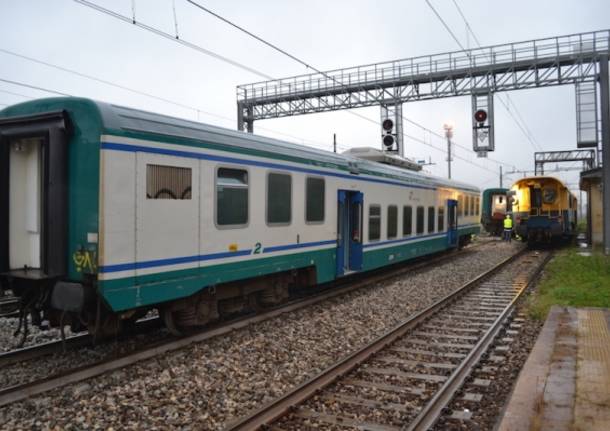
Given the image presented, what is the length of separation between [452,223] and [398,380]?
15062mm

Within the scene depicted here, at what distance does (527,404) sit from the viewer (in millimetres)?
4641

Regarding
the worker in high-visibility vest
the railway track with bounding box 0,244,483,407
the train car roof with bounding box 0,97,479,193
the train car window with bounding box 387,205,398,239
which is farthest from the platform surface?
the worker in high-visibility vest

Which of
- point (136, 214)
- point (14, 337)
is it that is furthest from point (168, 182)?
point (14, 337)

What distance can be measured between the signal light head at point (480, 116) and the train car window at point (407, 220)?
6.19 meters

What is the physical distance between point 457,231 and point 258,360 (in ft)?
51.6

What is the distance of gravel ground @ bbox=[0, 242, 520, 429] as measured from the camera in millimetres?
4699

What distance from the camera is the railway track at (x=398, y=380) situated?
15.6 ft

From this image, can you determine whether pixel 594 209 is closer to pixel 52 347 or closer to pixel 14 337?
pixel 52 347

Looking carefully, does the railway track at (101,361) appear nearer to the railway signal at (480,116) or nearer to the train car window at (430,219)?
the train car window at (430,219)

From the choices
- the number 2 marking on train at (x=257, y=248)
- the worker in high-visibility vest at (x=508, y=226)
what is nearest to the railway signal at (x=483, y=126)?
the worker in high-visibility vest at (x=508, y=226)

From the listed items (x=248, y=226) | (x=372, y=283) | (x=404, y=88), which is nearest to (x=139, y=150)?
(x=248, y=226)

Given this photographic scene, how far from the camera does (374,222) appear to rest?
42.1 feet

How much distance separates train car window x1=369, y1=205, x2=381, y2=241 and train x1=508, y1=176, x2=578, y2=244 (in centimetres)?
1385

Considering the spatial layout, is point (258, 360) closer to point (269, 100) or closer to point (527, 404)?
point (527, 404)
